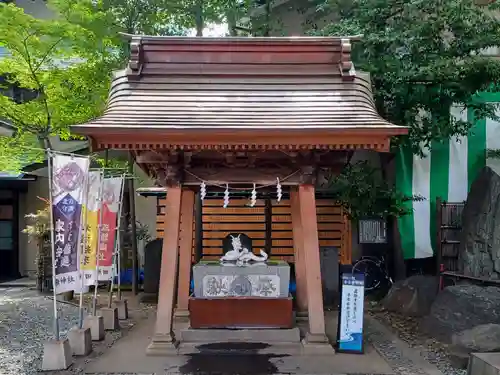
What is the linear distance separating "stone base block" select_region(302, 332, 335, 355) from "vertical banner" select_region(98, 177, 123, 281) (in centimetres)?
405

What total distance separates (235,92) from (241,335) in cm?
409

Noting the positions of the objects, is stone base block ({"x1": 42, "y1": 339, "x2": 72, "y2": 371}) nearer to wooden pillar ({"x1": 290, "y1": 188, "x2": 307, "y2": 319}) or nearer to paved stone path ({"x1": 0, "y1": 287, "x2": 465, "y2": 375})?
paved stone path ({"x1": 0, "y1": 287, "x2": 465, "y2": 375})

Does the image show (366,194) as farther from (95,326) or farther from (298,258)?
(95,326)

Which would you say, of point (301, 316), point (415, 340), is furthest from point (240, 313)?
point (415, 340)

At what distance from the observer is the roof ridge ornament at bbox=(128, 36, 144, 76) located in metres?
7.76

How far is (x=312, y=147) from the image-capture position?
22.2ft

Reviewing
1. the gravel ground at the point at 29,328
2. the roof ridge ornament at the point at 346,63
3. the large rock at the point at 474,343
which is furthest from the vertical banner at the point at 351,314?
the gravel ground at the point at 29,328

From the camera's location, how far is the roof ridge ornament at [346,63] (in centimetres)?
784

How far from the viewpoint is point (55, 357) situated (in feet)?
22.0

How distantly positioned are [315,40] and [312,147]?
246cm

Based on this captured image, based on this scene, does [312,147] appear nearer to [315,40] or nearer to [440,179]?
[315,40]

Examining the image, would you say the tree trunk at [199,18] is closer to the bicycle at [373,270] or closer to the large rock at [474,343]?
the bicycle at [373,270]

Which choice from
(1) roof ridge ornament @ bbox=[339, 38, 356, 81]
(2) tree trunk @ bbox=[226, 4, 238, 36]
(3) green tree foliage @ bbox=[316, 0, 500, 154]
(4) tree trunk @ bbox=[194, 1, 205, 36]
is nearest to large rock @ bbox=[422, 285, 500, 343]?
(3) green tree foliage @ bbox=[316, 0, 500, 154]

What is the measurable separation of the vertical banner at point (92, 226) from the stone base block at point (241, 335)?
195cm
